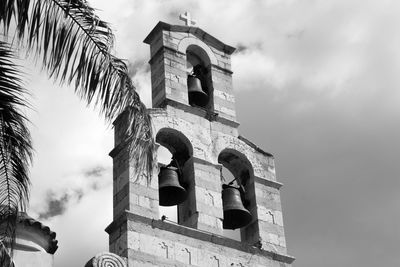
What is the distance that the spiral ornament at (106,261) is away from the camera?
50.9 feet

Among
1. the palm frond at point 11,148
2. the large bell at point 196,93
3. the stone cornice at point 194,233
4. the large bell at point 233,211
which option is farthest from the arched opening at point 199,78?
the palm frond at point 11,148

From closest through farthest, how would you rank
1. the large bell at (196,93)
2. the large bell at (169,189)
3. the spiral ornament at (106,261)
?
the spiral ornament at (106,261), the large bell at (169,189), the large bell at (196,93)

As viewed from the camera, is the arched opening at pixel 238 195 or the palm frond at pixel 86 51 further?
the arched opening at pixel 238 195

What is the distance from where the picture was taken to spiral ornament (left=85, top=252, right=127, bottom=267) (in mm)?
15508

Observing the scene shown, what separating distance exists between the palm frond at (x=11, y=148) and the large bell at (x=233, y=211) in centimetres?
705

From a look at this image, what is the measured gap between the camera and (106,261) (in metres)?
15.5

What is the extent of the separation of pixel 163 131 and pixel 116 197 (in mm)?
1745

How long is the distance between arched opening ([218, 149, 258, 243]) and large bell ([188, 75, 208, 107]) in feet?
4.26

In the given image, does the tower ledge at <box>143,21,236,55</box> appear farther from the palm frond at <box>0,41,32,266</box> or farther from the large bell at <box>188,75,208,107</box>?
the palm frond at <box>0,41,32,266</box>

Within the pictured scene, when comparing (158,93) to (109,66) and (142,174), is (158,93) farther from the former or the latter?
(109,66)

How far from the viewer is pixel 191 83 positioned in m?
19.3

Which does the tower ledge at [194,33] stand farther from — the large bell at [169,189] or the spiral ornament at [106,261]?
the spiral ornament at [106,261]

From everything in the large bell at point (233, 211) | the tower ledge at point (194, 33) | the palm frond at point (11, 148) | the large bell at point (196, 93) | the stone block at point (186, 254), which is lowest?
the palm frond at point (11, 148)

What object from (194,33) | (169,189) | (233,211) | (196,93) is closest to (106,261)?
(169,189)
